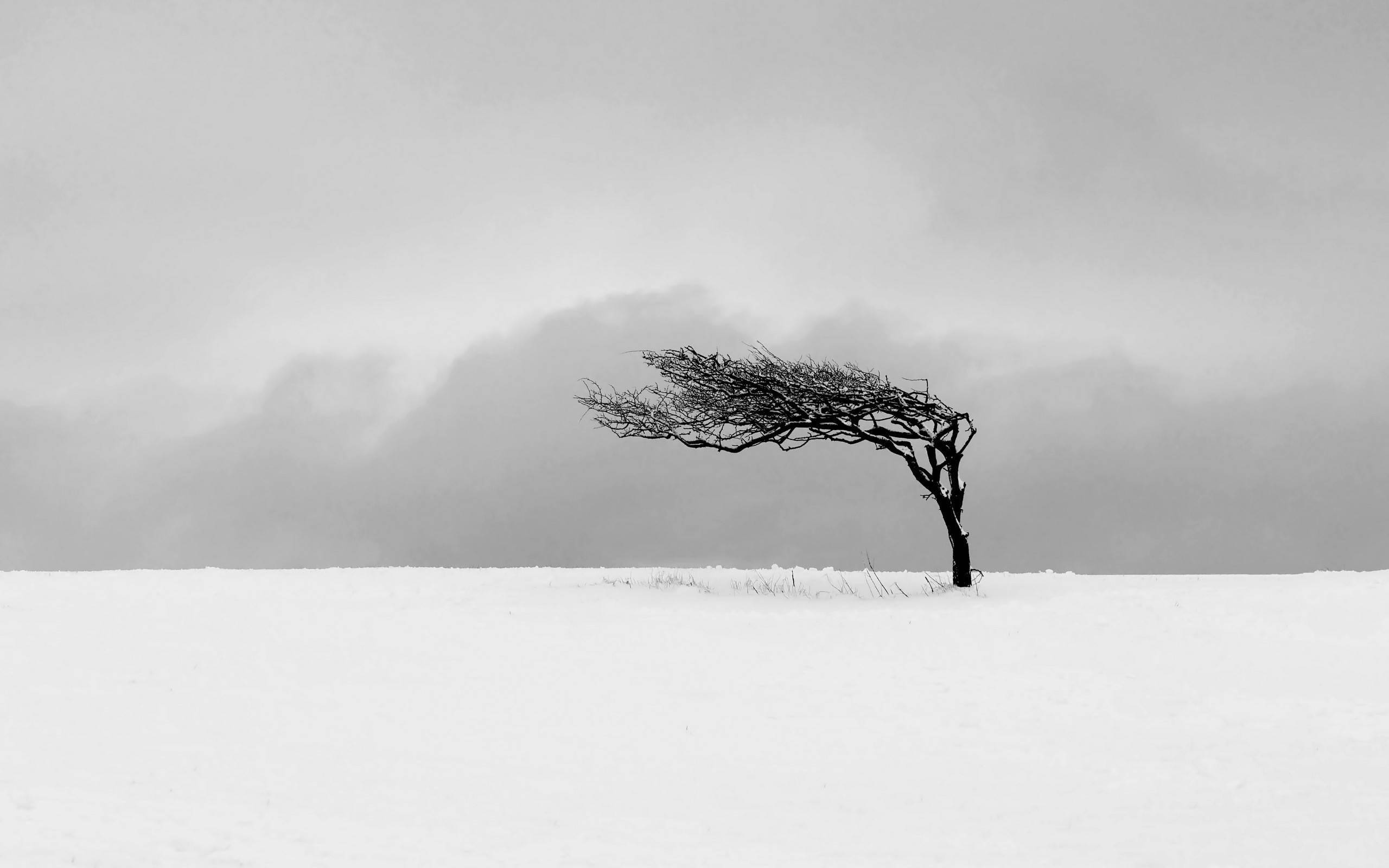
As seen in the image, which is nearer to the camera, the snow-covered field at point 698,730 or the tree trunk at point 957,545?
the snow-covered field at point 698,730

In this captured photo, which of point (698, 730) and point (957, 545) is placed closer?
point (698, 730)

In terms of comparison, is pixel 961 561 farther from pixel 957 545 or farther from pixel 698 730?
pixel 698 730

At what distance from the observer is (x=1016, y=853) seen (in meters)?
8.91

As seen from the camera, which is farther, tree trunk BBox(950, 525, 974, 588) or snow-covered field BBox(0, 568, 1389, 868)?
tree trunk BBox(950, 525, 974, 588)

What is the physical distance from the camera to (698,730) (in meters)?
12.9

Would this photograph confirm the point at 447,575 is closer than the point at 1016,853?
No

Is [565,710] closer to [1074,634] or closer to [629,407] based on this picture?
[1074,634]

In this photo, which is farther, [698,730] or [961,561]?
[961,561]

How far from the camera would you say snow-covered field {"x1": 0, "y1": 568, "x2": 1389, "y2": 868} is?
9.04 m

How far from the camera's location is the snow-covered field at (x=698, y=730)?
9.04 m

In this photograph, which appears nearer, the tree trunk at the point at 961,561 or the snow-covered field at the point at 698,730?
the snow-covered field at the point at 698,730

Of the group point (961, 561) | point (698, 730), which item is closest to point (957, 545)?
point (961, 561)

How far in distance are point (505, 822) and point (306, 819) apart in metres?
1.67

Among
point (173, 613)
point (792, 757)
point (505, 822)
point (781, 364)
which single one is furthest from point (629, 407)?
point (505, 822)
